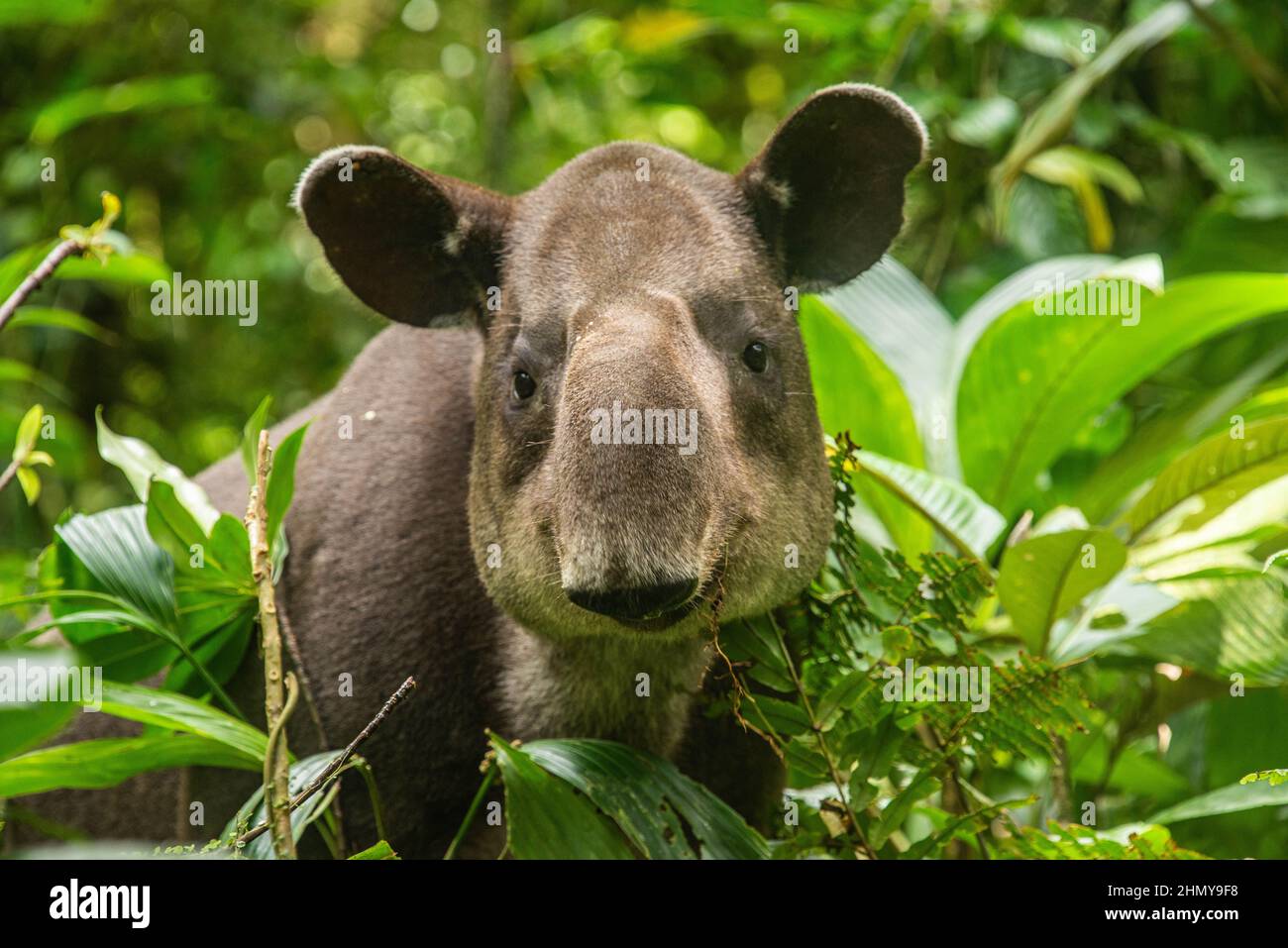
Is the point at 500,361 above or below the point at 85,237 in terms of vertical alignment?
below

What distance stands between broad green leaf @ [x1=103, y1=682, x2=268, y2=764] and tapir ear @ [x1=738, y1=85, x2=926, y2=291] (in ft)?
6.27

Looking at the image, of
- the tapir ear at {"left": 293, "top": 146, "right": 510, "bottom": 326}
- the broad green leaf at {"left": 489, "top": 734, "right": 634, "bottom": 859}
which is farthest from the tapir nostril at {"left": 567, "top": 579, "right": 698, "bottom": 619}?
the tapir ear at {"left": 293, "top": 146, "right": 510, "bottom": 326}

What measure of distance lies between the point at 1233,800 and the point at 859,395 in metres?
1.69

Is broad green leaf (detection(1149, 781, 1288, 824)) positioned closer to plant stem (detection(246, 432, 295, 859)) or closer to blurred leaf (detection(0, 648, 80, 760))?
plant stem (detection(246, 432, 295, 859))

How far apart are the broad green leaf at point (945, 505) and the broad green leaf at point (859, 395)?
37 cm

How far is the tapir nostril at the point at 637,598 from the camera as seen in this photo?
288 centimetres

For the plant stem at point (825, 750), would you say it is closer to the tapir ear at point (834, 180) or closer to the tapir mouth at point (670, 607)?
the tapir mouth at point (670, 607)

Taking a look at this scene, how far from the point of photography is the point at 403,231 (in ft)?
12.9

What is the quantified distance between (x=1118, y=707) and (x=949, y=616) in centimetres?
143

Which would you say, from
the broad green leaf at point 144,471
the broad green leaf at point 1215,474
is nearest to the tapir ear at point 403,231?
the broad green leaf at point 144,471

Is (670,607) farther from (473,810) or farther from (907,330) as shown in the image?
(907,330)

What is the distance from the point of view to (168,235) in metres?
9.61
